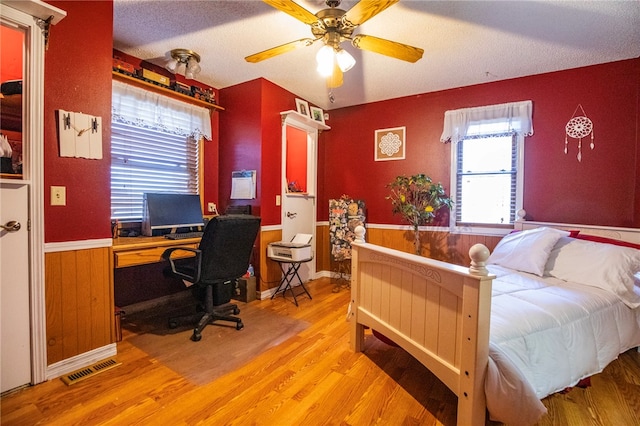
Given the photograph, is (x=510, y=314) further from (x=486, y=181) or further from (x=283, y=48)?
(x=486, y=181)

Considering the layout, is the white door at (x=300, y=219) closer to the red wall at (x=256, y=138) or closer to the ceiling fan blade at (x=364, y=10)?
the red wall at (x=256, y=138)

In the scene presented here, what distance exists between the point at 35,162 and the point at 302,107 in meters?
2.84

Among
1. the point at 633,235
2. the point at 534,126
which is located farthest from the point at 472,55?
the point at 633,235

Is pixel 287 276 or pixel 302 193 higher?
pixel 302 193

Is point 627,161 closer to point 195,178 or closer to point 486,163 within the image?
point 486,163

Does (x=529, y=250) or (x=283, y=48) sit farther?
(x=529, y=250)

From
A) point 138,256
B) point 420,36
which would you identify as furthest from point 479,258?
point 138,256

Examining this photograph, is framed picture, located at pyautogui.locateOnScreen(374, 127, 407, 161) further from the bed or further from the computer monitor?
the computer monitor

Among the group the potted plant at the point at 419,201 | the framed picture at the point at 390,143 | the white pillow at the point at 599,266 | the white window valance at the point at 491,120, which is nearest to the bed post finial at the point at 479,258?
the white pillow at the point at 599,266

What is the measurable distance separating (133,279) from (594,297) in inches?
147

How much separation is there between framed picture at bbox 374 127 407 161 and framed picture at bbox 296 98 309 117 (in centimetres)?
102

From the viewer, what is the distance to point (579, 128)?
2941mm

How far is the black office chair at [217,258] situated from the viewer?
231cm

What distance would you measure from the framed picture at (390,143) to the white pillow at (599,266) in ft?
6.90
